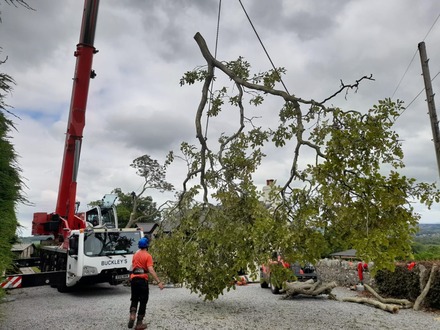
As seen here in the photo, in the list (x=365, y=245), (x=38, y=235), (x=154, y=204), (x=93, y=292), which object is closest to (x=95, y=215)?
(x=38, y=235)

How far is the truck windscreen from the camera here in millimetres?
10805

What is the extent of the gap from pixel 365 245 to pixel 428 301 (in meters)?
6.83

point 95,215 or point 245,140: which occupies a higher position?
point 245,140

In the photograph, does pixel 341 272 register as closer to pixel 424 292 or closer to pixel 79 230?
pixel 424 292

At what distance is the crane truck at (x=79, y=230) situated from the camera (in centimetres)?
1055

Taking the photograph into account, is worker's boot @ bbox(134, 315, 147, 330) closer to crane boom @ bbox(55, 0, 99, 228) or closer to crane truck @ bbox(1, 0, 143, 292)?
crane truck @ bbox(1, 0, 143, 292)

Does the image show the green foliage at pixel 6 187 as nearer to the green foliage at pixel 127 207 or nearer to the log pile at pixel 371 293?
the log pile at pixel 371 293

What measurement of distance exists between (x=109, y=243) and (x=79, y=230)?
1075mm

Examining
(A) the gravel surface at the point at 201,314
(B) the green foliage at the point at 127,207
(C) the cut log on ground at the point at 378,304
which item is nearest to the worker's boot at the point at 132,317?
(A) the gravel surface at the point at 201,314

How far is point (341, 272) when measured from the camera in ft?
51.0

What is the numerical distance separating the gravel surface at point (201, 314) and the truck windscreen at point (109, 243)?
141 centimetres

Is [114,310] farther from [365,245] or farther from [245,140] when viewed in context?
[365,245]

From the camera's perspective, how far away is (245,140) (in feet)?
→ 31.0

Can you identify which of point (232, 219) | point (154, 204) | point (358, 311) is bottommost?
point (358, 311)
